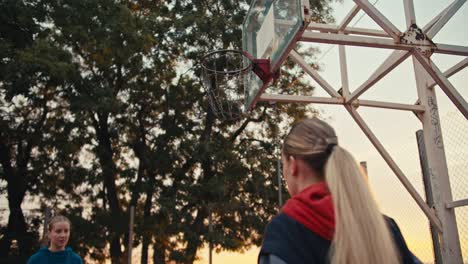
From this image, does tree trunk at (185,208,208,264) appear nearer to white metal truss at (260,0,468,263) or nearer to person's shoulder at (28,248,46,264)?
white metal truss at (260,0,468,263)

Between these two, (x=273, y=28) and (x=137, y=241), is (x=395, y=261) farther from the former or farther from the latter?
(x=137, y=241)

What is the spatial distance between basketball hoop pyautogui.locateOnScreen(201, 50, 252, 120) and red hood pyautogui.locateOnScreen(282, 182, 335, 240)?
4241 millimetres

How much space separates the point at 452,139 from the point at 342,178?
4823 millimetres

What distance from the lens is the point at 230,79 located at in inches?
215

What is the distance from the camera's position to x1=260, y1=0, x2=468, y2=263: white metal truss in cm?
416

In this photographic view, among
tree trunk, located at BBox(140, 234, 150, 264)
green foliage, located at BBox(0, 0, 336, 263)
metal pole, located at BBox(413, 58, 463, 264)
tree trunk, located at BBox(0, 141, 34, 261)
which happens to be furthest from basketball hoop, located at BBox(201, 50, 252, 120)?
tree trunk, located at BBox(0, 141, 34, 261)

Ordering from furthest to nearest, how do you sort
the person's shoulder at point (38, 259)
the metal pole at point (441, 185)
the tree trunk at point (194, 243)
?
the tree trunk at point (194, 243)
the metal pole at point (441, 185)
the person's shoulder at point (38, 259)

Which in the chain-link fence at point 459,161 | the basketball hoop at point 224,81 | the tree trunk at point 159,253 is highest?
the basketball hoop at point 224,81

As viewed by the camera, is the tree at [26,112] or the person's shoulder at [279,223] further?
→ the tree at [26,112]

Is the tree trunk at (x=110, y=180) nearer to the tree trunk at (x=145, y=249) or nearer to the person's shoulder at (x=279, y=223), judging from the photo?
the tree trunk at (x=145, y=249)

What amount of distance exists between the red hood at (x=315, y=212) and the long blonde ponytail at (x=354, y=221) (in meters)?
0.02

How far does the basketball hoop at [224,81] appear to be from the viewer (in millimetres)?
5438

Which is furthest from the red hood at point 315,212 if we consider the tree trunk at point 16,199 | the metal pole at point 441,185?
the tree trunk at point 16,199

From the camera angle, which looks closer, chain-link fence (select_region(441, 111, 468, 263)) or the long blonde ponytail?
the long blonde ponytail
